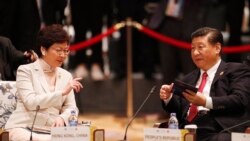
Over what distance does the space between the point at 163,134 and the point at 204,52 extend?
1039mm

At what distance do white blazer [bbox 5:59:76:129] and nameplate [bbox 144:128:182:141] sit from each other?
0.95 m

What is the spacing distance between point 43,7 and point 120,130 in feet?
5.83

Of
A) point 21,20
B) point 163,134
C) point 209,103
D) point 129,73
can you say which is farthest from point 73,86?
point 129,73

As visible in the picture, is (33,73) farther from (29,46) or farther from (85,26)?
(85,26)

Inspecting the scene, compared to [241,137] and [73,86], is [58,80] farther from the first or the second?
[241,137]

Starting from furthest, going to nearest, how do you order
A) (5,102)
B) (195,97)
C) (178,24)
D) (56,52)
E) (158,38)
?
(178,24) < (158,38) < (5,102) < (56,52) < (195,97)

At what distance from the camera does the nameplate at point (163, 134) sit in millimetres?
4680

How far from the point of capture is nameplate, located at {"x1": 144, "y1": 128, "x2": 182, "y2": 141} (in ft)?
15.4

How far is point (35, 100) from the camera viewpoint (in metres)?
5.45

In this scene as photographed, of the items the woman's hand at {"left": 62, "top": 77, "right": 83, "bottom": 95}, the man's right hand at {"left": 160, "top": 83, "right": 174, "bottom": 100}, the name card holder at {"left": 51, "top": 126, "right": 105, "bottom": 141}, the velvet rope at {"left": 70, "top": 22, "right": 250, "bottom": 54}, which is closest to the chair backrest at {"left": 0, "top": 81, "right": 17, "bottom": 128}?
the woman's hand at {"left": 62, "top": 77, "right": 83, "bottom": 95}

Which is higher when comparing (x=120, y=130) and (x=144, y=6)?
(x=144, y=6)

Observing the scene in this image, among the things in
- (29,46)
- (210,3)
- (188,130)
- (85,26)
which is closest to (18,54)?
(29,46)

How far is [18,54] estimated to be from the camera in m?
6.36

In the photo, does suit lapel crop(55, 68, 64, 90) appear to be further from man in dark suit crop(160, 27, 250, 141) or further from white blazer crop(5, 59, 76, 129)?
man in dark suit crop(160, 27, 250, 141)
